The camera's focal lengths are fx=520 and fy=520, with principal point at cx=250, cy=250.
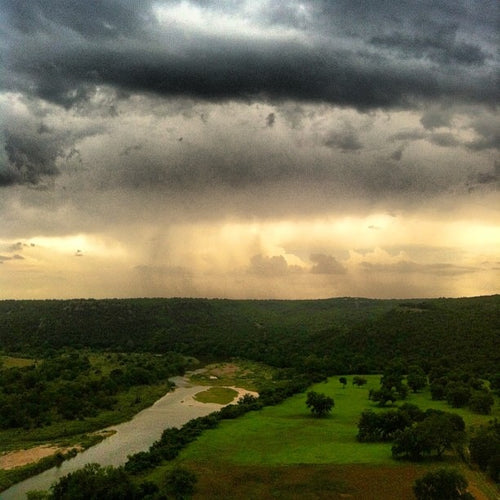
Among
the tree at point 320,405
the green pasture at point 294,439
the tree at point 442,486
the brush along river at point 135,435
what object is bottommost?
the brush along river at point 135,435

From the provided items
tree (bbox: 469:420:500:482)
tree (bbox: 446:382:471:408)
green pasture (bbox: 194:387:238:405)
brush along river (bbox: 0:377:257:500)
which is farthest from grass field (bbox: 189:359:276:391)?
tree (bbox: 469:420:500:482)

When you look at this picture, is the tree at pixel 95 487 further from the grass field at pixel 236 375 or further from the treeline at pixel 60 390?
the grass field at pixel 236 375

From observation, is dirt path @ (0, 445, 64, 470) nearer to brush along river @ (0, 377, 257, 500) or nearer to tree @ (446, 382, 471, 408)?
brush along river @ (0, 377, 257, 500)

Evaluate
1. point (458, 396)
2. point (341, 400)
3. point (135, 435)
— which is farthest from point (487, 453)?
point (135, 435)

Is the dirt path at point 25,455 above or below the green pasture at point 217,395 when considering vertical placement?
above

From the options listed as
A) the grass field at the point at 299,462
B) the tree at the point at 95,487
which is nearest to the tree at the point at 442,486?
the grass field at the point at 299,462
